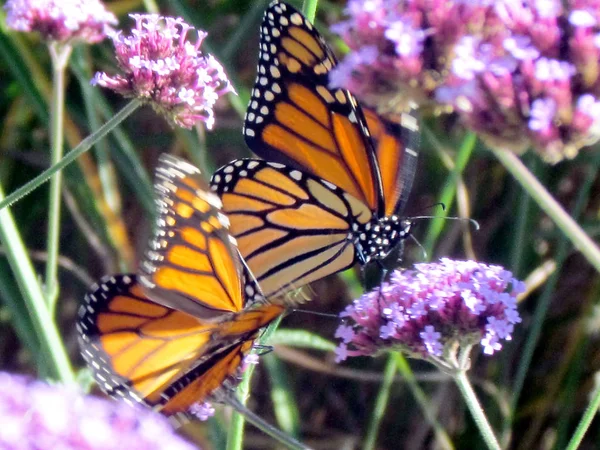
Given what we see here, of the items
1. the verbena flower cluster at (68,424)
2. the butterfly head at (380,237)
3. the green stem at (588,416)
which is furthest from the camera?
the butterfly head at (380,237)

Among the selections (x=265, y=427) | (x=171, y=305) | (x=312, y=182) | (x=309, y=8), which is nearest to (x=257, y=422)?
(x=265, y=427)

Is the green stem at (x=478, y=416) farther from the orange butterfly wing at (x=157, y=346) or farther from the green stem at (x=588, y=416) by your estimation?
the orange butterfly wing at (x=157, y=346)

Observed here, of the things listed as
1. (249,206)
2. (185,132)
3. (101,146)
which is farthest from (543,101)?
(101,146)

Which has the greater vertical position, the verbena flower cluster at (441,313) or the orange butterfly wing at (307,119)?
the orange butterfly wing at (307,119)

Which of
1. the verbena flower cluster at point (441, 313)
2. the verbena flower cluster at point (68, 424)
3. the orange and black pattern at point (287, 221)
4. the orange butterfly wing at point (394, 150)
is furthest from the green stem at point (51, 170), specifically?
the orange butterfly wing at point (394, 150)

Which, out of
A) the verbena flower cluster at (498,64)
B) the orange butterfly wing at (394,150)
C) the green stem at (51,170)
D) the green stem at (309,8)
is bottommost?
the green stem at (51,170)

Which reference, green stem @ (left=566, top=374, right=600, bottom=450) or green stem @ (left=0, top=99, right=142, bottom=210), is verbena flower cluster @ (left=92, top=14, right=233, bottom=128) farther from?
green stem @ (left=566, top=374, right=600, bottom=450)

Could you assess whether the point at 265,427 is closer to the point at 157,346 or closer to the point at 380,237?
the point at 157,346
